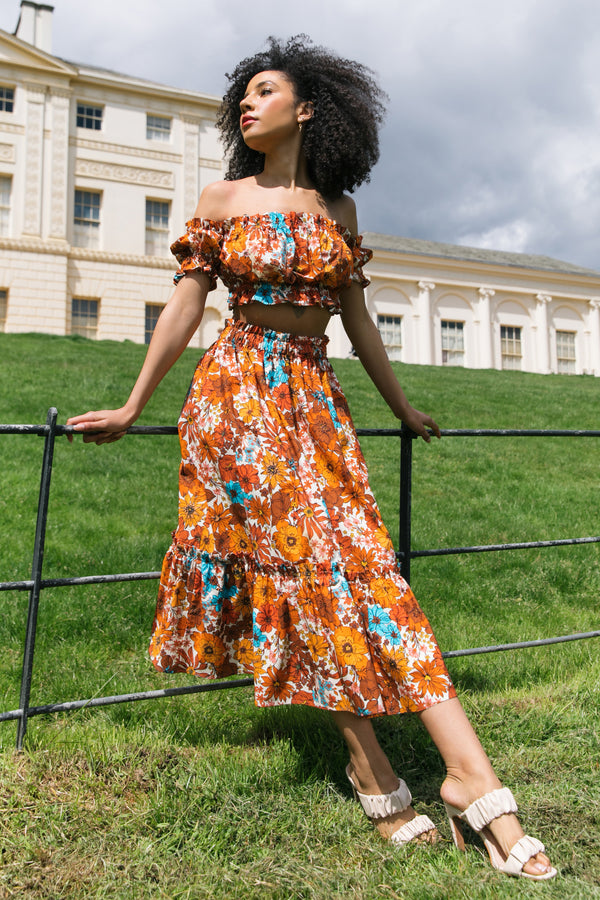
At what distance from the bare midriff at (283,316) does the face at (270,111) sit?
1.89 ft

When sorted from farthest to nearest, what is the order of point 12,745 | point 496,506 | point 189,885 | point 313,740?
1. point 496,506
2. point 313,740
3. point 12,745
4. point 189,885

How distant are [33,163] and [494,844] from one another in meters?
26.4

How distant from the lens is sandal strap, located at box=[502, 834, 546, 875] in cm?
168

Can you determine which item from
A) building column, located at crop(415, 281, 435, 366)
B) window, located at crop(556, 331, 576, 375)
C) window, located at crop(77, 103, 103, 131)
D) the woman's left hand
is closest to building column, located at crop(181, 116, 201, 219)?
window, located at crop(77, 103, 103, 131)

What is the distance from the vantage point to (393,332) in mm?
29328

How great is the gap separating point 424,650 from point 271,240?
1.24 meters

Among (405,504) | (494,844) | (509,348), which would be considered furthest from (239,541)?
(509,348)

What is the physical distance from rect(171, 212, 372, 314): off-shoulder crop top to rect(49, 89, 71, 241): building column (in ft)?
79.7

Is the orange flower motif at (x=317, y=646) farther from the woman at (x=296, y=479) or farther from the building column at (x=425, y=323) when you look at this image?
the building column at (x=425, y=323)

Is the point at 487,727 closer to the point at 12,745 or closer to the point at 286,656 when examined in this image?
the point at 286,656

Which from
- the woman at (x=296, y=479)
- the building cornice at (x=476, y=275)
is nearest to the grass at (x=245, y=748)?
the woman at (x=296, y=479)

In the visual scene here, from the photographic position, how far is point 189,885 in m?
1.68

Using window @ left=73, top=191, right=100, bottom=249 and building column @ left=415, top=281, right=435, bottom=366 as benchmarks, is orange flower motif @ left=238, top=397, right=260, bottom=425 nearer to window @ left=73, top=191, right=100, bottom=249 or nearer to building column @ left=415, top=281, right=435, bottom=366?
window @ left=73, top=191, right=100, bottom=249

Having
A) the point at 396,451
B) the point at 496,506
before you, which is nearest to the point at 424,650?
the point at 496,506
